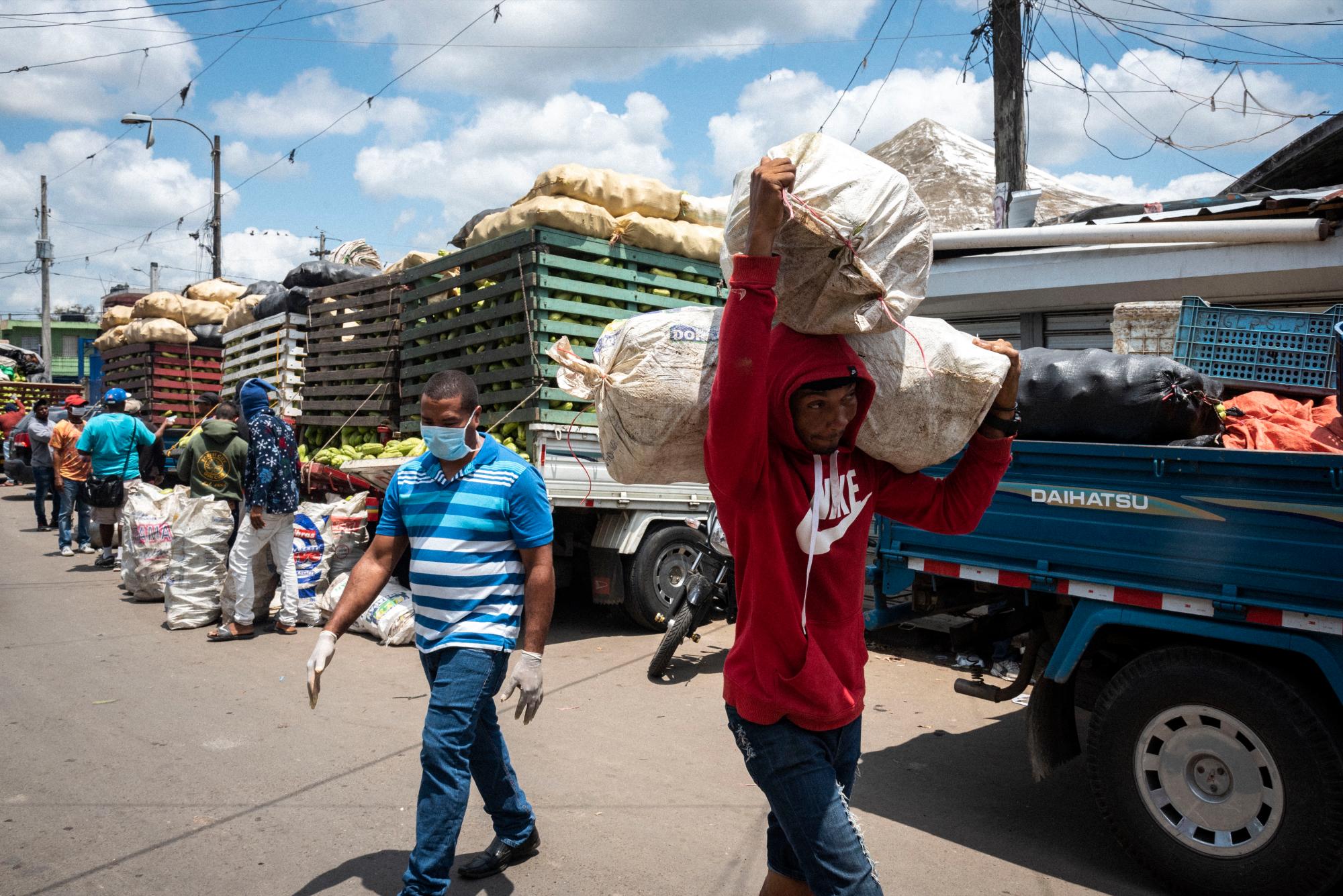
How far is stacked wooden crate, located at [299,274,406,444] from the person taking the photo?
397 inches

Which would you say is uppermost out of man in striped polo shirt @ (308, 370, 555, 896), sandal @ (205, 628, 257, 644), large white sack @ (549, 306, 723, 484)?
large white sack @ (549, 306, 723, 484)

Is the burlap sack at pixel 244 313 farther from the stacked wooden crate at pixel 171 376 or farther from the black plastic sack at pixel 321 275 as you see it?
the stacked wooden crate at pixel 171 376

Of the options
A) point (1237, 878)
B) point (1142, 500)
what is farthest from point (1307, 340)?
point (1237, 878)

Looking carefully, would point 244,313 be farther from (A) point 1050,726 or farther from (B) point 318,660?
(A) point 1050,726

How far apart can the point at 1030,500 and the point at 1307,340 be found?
172cm

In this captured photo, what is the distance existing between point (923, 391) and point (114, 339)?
1764 centimetres

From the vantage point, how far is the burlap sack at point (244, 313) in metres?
13.3

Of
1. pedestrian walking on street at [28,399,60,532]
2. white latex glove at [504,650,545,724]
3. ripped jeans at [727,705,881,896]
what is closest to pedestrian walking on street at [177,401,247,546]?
white latex glove at [504,650,545,724]

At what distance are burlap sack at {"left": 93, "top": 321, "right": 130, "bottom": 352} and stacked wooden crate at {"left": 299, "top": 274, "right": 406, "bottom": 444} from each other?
6494mm

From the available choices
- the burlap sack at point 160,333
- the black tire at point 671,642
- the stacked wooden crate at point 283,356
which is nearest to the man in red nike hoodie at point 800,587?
the black tire at point 671,642

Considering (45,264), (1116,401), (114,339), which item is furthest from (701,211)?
(45,264)

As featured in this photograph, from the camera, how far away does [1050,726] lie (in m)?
4.20

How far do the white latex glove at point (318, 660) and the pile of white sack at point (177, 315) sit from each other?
13588 mm

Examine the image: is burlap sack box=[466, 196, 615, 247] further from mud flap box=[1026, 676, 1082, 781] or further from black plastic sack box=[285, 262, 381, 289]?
mud flap box=[1026, 676, 1082, 781]
